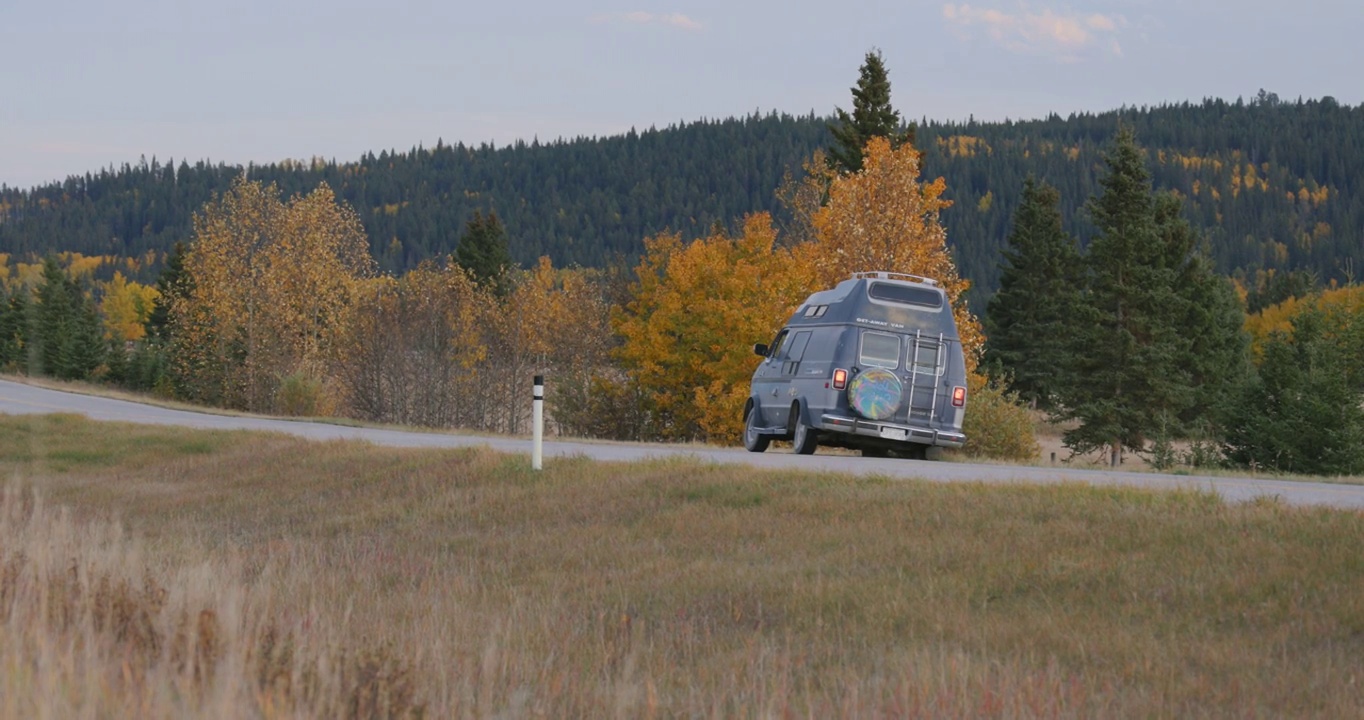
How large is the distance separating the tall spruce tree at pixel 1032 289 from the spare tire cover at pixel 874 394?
45403 millimetres

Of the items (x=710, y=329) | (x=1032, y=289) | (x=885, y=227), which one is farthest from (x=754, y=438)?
(x=1032, y=289)

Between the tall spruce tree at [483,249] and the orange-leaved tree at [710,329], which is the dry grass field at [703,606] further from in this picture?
the tall spruce tree at [483,249]

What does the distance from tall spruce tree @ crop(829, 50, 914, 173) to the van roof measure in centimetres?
3164

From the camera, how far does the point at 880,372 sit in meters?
18.4

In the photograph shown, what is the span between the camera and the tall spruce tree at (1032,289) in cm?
6288

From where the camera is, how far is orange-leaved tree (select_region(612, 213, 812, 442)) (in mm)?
39125

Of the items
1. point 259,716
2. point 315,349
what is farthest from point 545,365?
point 259,716

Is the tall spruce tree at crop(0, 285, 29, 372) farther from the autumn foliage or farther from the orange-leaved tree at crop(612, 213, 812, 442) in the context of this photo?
the orange-leaved tree at crop(612, 213, 812, 442)

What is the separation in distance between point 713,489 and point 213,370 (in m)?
42.1

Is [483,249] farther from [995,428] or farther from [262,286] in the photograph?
[995,428]

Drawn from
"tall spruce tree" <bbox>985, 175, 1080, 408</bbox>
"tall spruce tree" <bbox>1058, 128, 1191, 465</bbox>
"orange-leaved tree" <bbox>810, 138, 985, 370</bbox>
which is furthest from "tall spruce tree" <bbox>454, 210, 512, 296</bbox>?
"orange-leaved tree" <bbox>810, 138, 985, 370</bbox>

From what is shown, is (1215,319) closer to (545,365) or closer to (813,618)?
(545,365)

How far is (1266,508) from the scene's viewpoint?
9.73 metres

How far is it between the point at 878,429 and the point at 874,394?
492 mm
